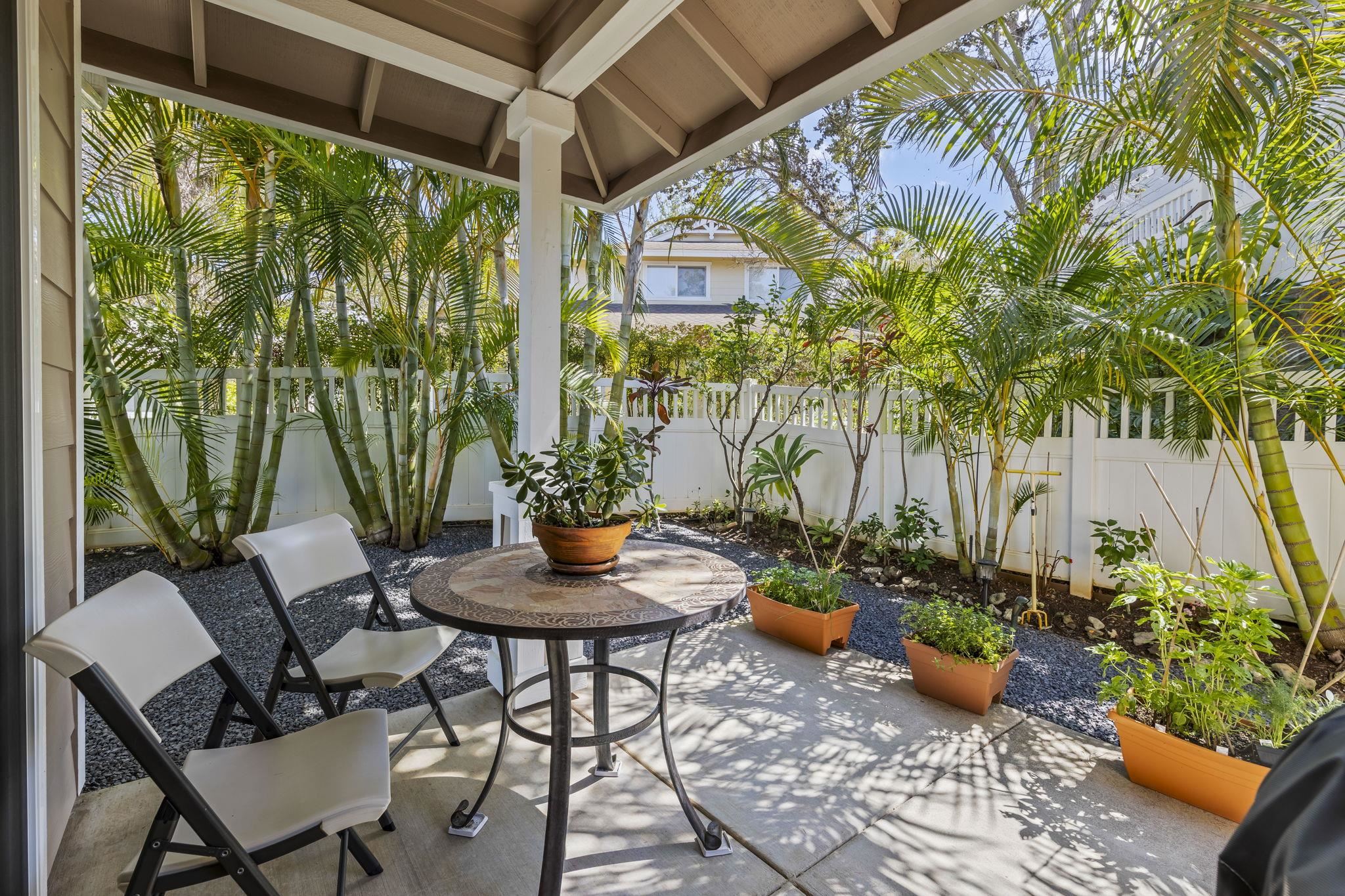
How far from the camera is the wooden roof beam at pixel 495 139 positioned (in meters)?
2.79

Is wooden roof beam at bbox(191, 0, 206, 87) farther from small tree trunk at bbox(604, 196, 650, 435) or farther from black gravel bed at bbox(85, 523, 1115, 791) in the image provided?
small tree trunk at bbox(604, 196, 650, 435)

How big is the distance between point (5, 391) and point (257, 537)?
2.17ft

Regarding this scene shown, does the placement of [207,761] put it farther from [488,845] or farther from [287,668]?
[488,845]

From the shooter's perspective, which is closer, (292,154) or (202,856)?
(202,856)

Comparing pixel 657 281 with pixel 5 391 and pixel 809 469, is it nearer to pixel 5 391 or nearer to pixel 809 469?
pixel 809 469

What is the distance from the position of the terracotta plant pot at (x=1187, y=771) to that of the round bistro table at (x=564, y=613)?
1.31 meters

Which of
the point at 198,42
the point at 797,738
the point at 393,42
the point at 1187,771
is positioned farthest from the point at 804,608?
the point at 198,42

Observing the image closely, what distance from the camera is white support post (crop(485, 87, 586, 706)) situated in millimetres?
2414

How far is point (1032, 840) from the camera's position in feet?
5.65

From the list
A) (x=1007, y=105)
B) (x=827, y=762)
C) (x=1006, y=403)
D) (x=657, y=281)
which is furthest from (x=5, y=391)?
(x=657, y=281)

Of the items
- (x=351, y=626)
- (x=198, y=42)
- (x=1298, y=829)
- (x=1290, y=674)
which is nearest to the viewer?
(x=1298, y=829)

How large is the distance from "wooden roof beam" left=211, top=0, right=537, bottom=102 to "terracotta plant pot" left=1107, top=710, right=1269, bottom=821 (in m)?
2.97

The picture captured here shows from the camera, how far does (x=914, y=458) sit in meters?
4.45

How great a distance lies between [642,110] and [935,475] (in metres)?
2.98
